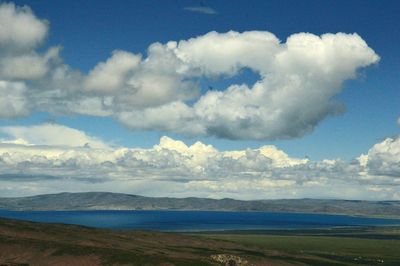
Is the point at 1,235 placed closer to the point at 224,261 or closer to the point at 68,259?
the point at 68,259

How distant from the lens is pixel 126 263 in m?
133

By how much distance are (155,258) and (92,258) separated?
1653cm

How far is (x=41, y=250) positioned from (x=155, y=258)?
31660 mm

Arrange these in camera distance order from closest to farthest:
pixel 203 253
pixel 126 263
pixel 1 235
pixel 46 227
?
pixel 126 263, pixel 1 235, pixel 203 253, pixel 46 227

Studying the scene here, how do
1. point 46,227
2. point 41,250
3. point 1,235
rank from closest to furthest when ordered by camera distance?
point 41,250
point 1,235
point 46,227

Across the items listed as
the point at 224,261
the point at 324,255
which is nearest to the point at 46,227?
the point at 224,261

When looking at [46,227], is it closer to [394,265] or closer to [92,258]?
[92,258]

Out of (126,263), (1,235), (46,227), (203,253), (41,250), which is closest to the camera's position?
(126,263)

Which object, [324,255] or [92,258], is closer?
[92,258]

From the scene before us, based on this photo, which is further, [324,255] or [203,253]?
[324,255]

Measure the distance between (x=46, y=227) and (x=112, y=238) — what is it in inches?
995

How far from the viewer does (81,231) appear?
18700 centimetres

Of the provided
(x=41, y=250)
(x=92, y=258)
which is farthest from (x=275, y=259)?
(x=41, y=250)

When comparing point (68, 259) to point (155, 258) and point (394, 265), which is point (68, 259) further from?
point (394, 265)
